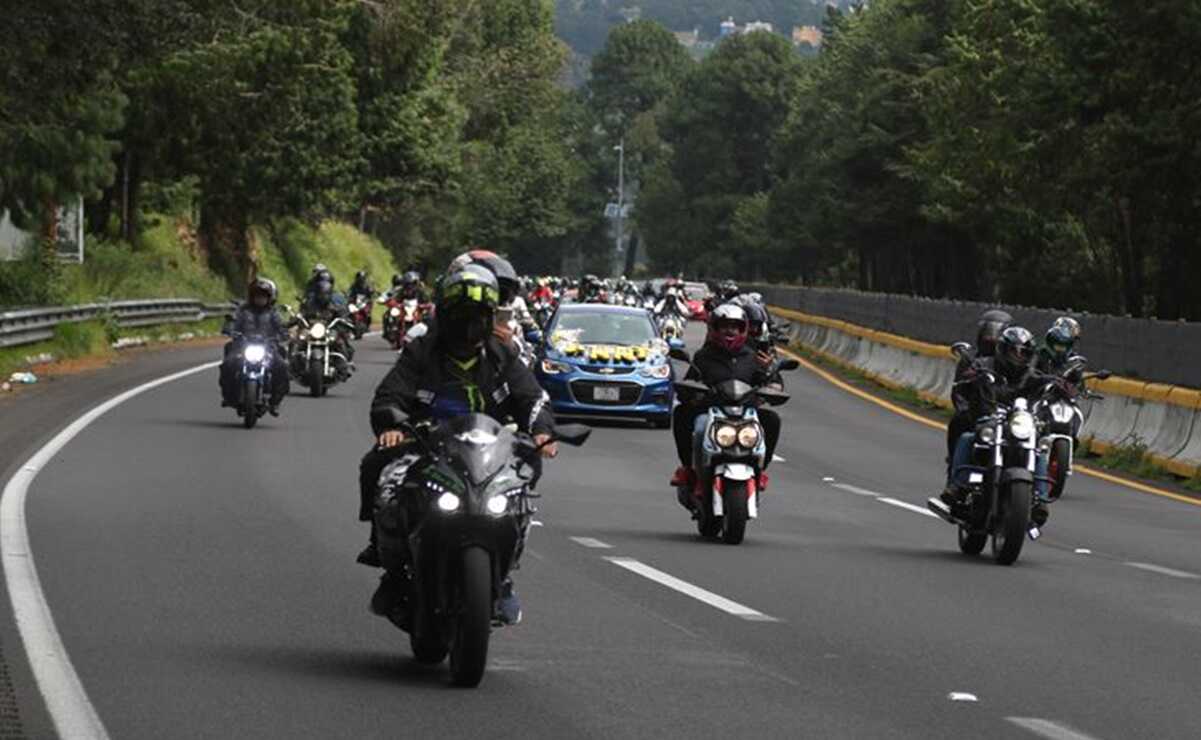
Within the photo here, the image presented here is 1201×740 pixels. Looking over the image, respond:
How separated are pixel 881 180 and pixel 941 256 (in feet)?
14.2

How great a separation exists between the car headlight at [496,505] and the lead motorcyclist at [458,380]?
0.61m

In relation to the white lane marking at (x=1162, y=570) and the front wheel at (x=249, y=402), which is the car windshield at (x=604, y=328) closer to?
the front wheel at (x=249, y=402)

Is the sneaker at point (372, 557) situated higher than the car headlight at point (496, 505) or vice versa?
the car headlight at point (496, 505)

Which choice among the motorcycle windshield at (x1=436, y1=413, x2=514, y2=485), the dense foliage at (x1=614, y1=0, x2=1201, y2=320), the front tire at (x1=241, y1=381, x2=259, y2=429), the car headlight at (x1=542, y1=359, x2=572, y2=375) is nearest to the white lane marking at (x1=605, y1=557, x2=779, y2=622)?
the motorcycle windshield at (x1=436, y1=413, x2=514, y2=485)

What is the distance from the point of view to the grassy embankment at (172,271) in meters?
44.6

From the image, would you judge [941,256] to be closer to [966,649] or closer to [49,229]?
[49,229]

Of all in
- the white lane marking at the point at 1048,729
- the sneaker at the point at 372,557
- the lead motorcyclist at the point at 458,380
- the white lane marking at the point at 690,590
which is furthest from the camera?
the white lane marking at the point at 690,590

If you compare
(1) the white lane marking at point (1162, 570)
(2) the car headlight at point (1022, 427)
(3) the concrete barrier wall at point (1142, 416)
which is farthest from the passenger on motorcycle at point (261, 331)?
(2) the car headlight at point (1022, 427)

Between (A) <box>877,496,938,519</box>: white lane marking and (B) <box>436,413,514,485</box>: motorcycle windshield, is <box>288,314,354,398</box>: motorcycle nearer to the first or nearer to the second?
(A) <box>877,496,938,519</box>: white lane marking

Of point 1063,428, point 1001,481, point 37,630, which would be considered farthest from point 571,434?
point 1063,428

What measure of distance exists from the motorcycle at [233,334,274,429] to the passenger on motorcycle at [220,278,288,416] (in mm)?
103

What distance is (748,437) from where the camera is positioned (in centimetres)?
1803

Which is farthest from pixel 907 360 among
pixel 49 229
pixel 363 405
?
pixel 49 229

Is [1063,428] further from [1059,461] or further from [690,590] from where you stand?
Result: [690,590]
